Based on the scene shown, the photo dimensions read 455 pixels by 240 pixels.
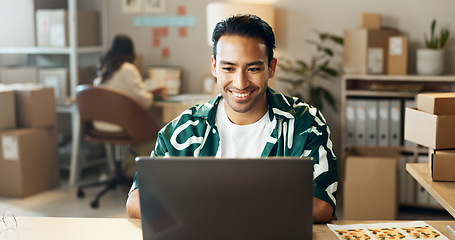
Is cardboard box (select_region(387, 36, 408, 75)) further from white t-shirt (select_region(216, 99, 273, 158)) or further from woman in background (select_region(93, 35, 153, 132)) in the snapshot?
white t-shirt (select_region(216, 99, 273, 158))

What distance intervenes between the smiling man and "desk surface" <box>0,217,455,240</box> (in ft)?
0.26

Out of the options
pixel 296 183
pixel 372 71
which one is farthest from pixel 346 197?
pixel 296 183

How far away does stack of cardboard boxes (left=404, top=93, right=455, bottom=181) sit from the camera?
200cm

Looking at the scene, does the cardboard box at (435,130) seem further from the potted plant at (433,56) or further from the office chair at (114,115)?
the office chair at (114,115)

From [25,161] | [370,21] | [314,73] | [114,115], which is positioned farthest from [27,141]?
[370,21]

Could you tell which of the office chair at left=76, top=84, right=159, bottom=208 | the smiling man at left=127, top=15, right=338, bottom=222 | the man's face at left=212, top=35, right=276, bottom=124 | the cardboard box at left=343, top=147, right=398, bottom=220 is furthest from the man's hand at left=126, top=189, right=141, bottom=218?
the office chair at left=76, top=84, right=159, bottom=208

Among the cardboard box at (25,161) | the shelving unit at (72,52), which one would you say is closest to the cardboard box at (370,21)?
the shelving unit at (72,52)

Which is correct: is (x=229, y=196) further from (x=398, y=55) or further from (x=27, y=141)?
(x=27, y=141)

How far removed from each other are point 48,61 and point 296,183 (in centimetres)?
460

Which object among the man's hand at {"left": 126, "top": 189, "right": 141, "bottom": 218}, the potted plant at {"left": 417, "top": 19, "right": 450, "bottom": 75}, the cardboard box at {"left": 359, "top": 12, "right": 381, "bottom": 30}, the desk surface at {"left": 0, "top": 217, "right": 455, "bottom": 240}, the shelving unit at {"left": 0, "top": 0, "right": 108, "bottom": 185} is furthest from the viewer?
the shelving unit at {"left": 0, "top": 0, "right": 108, "bottom": 185}

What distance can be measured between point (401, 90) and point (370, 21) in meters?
0.54

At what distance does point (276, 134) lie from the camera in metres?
1.84

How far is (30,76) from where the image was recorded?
499 cm

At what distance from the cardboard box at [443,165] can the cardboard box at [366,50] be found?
81.2 inches
